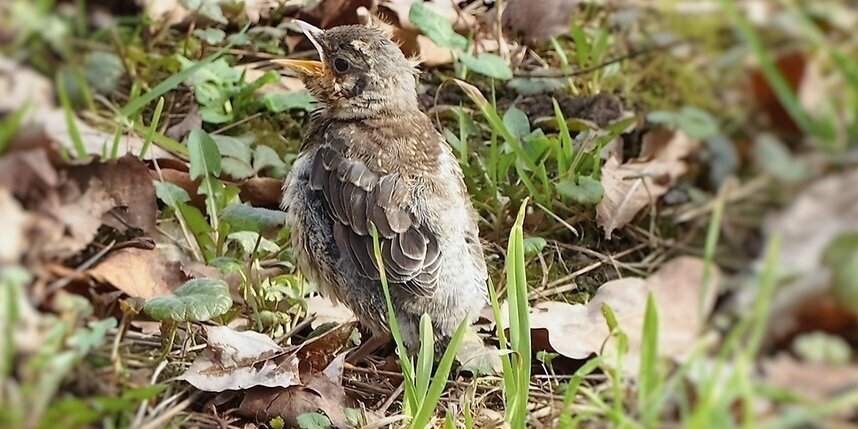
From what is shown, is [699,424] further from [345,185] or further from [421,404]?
[345,185]

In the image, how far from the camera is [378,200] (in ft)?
8.63

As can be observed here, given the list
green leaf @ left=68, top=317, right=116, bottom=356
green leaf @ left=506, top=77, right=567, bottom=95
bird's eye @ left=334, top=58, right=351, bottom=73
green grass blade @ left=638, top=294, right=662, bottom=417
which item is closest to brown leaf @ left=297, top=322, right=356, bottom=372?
bird's eye @ left=334, top=58, right=351, bottom=73

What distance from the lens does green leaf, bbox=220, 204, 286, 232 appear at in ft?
8.50

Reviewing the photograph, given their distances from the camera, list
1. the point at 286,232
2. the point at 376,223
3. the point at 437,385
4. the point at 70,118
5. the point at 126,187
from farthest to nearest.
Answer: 1. the point at 286,232
2. the point at 376,223
3. the point at 437,385
4. the point at 126,187
5. the point at 70,118

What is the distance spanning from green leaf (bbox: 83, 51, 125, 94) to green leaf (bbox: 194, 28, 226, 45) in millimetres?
1695

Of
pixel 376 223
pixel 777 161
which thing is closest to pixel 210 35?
pixel 376 223

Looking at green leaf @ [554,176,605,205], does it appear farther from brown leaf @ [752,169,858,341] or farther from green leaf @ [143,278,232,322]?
brown leaf @ [752,169,858,341]

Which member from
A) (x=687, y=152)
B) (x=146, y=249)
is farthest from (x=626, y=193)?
(x=687, y=152)

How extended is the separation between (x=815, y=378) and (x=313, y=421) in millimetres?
1508

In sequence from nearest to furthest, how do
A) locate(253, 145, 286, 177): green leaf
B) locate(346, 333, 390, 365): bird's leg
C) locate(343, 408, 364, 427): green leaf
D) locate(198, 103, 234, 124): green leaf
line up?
locate(343, 408, 364, 427): green leaf < locate(346, 333, 390, 365): bird's leg < locate(253, 145, 286, 177): green leaf < locate(198, 103, 234, 124): green leaf

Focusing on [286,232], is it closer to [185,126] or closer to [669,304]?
[185,126]

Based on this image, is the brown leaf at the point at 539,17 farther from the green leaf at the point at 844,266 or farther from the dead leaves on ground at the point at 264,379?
the green leaf at the point at 844,266

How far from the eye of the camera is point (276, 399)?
2348mm

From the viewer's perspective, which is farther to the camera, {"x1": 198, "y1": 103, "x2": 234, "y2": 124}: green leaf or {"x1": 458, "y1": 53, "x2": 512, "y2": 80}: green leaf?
{"x1": 198, "y1": 103, "x2": 234, "y2": 124}: green leaf
